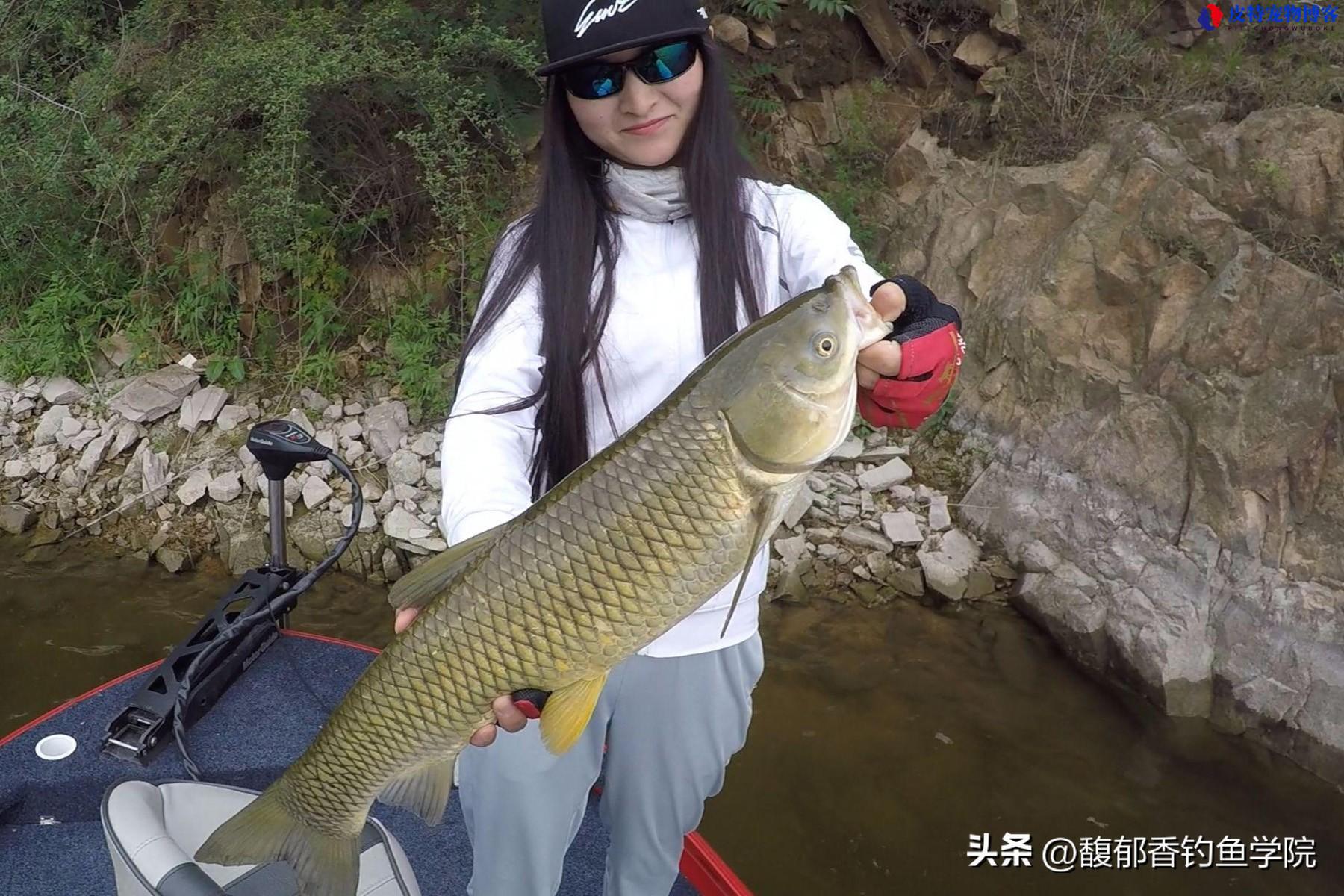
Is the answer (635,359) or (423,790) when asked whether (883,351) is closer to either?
(635,359)

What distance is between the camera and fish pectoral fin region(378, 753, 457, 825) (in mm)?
1741

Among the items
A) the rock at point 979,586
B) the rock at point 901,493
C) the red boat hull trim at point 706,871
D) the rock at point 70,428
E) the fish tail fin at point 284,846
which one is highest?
the fish tail fin at point 284,846

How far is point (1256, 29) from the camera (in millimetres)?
5895

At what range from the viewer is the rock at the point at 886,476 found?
18.0ft

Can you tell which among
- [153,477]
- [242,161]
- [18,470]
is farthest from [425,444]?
[18,470]

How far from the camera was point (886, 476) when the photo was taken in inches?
217

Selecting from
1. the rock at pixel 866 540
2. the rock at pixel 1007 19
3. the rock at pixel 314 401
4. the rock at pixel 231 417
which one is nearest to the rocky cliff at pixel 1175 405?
the rock at pixel 866 540

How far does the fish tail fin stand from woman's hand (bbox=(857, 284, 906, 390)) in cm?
128

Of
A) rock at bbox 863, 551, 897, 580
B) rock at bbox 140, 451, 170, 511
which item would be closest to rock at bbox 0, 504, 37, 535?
rock at bbox 140, 451, 170, 511

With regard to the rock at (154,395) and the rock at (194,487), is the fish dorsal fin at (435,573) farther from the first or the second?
the rock at (154,395)

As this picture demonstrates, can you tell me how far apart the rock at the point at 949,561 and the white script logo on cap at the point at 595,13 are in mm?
3954

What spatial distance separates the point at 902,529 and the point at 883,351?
3.83m

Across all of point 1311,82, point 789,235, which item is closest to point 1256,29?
point 1311,82

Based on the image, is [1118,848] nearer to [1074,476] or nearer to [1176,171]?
[1074,476]
